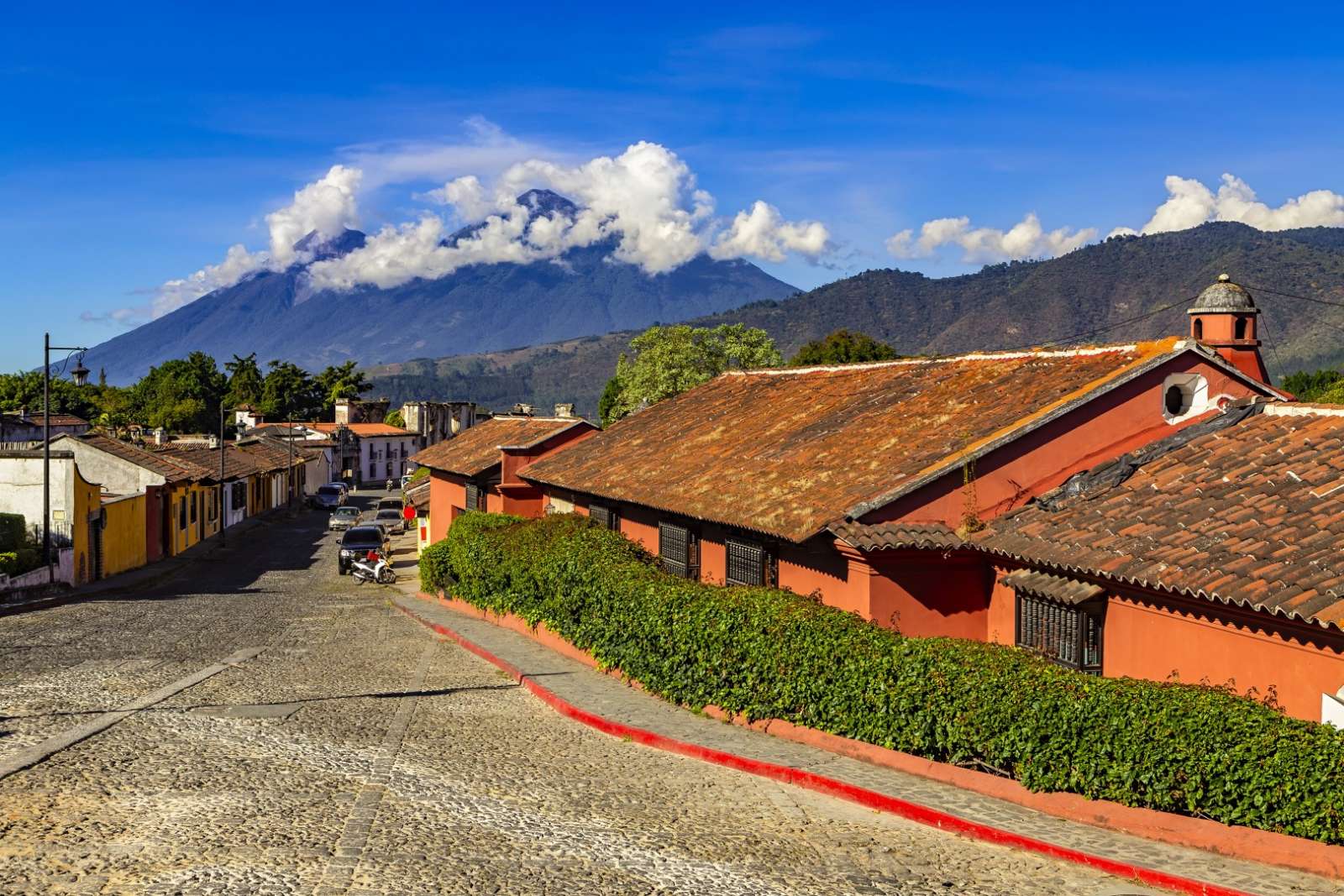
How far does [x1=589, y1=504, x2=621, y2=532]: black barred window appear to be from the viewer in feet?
76.7

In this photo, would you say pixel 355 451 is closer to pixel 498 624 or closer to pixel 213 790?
pixel 498 624

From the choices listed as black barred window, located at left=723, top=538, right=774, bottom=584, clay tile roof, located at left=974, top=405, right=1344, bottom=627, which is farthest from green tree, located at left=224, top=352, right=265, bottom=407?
clay tile roof, located at left=974, top=405, right=1344, bottom=627

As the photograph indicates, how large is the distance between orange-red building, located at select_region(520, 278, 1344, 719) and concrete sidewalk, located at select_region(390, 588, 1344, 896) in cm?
205

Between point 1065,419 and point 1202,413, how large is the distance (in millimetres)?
2153

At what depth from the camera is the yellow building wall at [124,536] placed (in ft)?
117

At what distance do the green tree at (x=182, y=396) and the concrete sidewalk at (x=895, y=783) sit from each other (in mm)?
94604

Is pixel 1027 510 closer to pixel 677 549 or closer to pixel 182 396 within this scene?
pixel 677 549

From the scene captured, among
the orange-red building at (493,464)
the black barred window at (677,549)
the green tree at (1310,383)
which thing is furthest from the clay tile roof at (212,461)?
the green tree at (1310,383)

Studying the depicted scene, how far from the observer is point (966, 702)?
430 inches

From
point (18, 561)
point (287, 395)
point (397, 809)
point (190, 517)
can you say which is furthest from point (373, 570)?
point (287, 395)

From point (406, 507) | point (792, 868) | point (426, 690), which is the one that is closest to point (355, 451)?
point (406, 507)

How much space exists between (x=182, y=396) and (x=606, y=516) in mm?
102212

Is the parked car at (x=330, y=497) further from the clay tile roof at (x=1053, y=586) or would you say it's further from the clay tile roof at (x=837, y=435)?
the clay tile roof at (x=1053, y=586)

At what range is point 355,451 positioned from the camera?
108875mm
